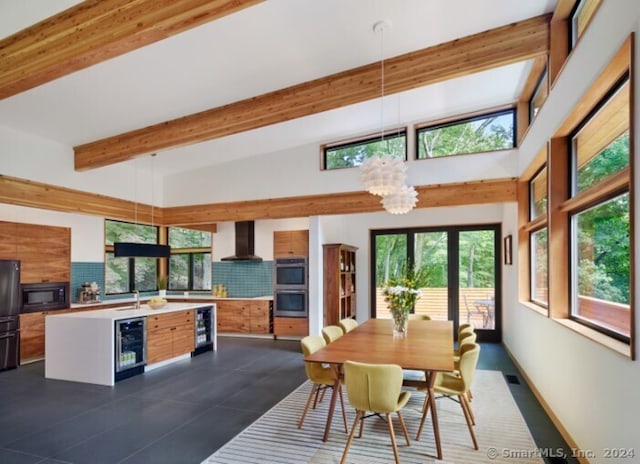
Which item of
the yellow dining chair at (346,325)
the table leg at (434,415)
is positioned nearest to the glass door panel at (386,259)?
the yellow dining chair at (346,325)

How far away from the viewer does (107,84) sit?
4336mm

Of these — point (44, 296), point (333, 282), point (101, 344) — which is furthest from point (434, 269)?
point (44, 296)

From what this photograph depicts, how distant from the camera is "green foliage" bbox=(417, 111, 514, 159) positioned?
5.92m

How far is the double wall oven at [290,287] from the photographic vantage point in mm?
7492

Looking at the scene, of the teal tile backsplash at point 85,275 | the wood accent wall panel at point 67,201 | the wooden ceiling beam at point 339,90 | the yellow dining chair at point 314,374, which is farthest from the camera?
the teal tile backsplash at point 85,275

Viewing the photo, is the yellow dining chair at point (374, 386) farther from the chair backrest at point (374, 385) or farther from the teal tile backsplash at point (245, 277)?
the teal tile backsplash at point (245, 277)

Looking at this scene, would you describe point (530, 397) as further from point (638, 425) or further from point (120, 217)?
point (120, 217)

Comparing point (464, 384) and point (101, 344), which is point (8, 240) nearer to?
point (101, 344)

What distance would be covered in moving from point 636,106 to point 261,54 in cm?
326

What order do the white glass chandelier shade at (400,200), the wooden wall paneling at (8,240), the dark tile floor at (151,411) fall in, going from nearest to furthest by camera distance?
the dark tile floor at (151,411), the white glass chandelier shade at (400,200), the wooden wall paneling at (8,240)

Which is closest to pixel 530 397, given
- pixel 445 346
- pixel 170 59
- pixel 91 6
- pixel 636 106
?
pixel 445 346

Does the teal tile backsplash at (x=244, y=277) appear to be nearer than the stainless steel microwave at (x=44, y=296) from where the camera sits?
No

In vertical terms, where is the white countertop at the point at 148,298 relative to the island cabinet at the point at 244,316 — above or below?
above

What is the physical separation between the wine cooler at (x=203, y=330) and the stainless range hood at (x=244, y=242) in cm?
159
